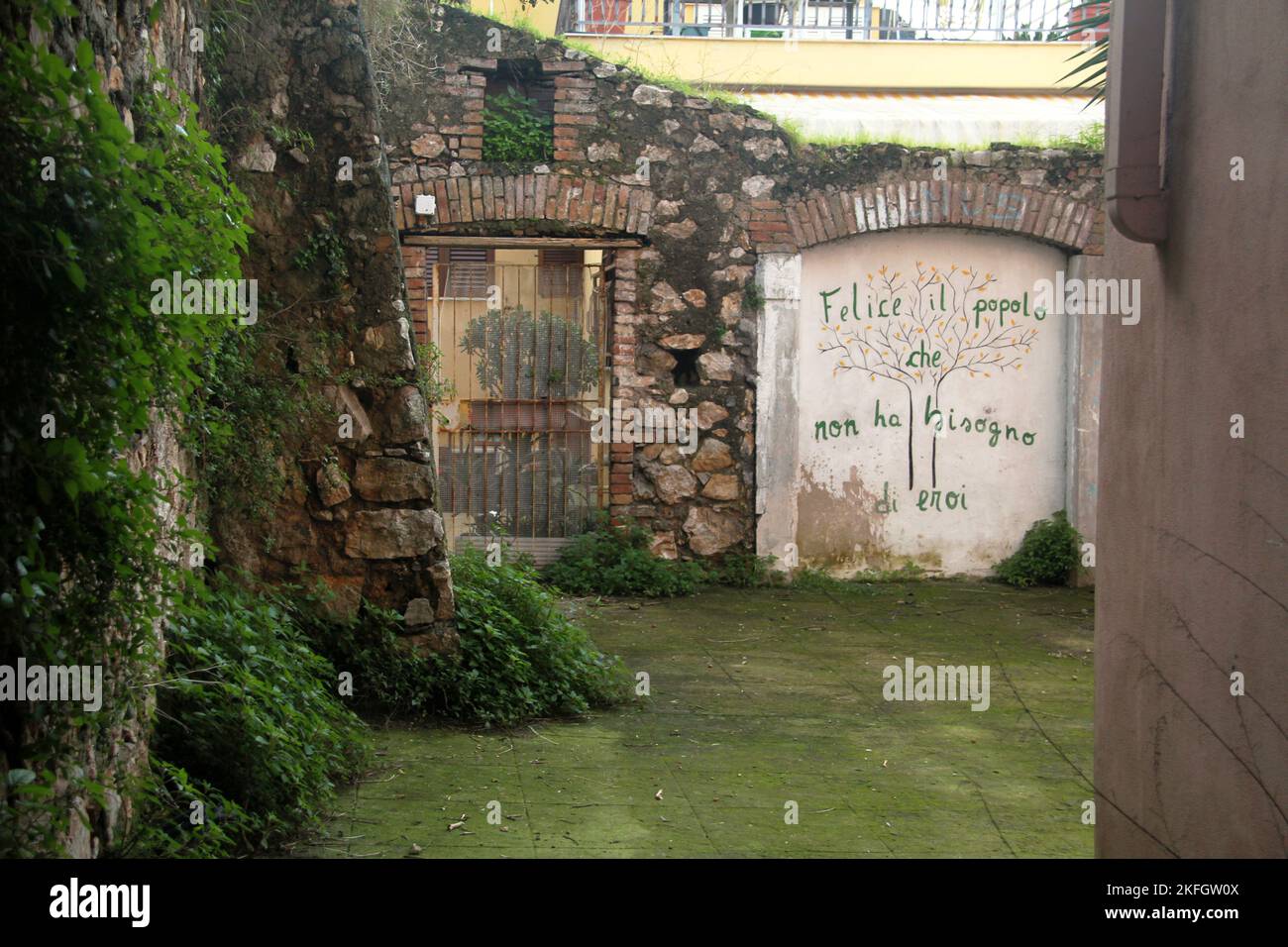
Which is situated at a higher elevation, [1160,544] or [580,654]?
[1160,544]

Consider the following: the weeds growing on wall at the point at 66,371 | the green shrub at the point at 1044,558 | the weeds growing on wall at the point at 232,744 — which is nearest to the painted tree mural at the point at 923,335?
the green shrub at the point at 1044,558

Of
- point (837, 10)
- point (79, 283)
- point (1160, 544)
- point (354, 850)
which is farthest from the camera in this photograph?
point (837, 10)

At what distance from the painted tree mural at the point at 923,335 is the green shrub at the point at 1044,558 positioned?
918 millimetres

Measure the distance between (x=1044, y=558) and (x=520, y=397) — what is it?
427 centimetres

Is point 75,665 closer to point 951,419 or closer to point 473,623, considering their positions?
point 473,623

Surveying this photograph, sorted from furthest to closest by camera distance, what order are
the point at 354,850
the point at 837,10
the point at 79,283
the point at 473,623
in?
the point at 837,10, the point at 473,623, the point at 354,850, the point at 79,283

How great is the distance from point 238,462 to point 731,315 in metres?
4.97

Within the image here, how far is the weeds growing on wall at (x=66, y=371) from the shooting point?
246cm

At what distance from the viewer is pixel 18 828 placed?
8.37 feet

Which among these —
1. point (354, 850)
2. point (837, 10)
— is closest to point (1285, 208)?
point (354, 850)

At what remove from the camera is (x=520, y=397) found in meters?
9.65

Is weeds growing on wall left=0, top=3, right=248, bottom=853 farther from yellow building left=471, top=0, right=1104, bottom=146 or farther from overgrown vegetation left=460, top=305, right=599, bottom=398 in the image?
yellow building left=471, top=0, right=1104, bottom=146

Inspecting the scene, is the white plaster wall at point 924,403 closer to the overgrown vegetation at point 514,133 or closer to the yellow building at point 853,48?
the overgrown vegetation at point 514,133

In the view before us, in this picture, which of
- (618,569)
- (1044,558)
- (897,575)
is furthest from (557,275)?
(1044,558)
